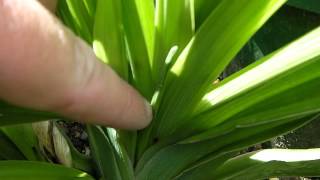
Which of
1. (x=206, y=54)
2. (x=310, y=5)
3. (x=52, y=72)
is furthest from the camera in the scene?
(x=310, y=5)

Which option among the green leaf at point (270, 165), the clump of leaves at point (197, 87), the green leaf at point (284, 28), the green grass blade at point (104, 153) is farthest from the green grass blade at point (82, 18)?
the green leaf at point (284, 28)

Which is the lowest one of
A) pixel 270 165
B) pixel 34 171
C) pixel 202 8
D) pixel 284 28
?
pixel 34 171

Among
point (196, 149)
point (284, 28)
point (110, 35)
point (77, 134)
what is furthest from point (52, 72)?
point (284, 28)

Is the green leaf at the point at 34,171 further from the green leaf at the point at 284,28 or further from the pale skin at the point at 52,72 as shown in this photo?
the green leaf at the point at 284,28

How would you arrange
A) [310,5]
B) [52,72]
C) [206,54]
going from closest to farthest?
[52,72] → [206,54] → [310,5]

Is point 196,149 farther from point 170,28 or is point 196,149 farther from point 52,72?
point 52,72

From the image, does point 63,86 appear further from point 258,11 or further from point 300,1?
point 300,1

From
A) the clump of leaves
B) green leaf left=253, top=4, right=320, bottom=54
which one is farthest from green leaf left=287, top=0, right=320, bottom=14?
the clump of leaves
